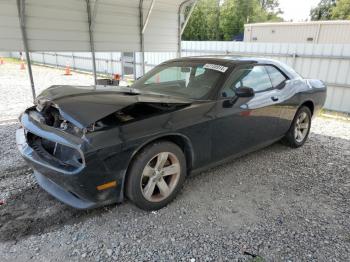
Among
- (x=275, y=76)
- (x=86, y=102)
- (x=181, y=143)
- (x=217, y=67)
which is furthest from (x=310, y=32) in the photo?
(x=86, y=102)

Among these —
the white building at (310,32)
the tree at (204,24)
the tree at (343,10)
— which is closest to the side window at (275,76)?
the white building at (310,32)

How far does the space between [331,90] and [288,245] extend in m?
7.45

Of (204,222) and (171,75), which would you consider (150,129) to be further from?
(171,75)

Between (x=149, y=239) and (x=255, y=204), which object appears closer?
(x=149, y=239)

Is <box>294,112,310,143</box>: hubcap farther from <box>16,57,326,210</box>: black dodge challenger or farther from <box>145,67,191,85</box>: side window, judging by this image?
<box>145,67,191,85</box>: side window

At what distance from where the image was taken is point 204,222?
9.39 feet

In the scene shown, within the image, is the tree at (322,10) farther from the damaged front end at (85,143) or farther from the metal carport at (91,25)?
the damaged front end at (85,143)

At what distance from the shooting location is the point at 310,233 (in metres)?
2.75

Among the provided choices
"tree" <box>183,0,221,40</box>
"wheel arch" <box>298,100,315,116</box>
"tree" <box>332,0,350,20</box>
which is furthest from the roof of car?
"tree" <box>332,0,350,20</box>

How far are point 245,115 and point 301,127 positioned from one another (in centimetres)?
192

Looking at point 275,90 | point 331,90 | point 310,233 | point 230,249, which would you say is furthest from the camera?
point 331,90

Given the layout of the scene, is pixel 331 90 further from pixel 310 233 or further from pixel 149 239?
pixel 149 239

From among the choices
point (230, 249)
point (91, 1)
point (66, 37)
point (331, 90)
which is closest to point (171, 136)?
point (230, 249)

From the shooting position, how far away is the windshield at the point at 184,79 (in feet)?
11.4
